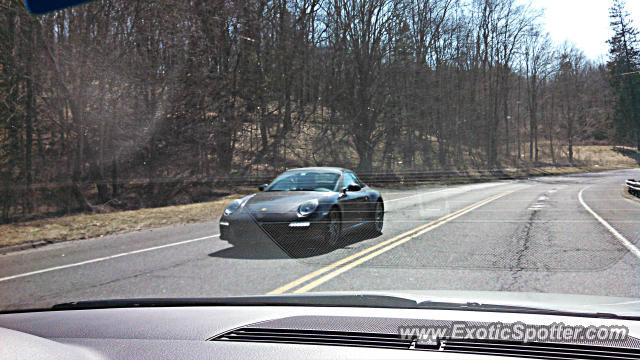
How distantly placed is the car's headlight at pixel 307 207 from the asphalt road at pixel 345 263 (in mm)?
646

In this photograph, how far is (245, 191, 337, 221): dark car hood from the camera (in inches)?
330

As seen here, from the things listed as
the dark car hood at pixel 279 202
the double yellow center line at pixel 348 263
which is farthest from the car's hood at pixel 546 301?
the dark car hood at pixel 279 202

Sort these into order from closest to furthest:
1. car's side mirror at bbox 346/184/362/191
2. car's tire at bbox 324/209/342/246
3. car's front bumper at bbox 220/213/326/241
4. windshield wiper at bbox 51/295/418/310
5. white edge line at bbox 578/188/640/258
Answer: windshield wiper at bbox 51/295/418/310 → white edge line at bbox 578/188/640/258 → car's front bumper at bbox 220/213/326/241 → car's tire at bbox 324/209/342/246 → car's side mirror at bbox 346/184/362/191

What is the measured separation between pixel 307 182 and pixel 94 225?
23.7 feet

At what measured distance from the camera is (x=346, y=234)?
9.57 m

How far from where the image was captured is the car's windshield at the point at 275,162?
713cm

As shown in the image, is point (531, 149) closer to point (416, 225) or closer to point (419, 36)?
point (419, 36)

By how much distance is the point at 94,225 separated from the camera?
13.5m

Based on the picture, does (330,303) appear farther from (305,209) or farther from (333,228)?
(333,228)

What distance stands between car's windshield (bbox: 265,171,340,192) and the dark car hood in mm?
330

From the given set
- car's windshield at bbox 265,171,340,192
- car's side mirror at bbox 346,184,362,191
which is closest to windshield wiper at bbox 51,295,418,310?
car's windshield at bbox 265,171,340,192

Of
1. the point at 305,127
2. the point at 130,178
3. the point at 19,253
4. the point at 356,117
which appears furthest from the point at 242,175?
the point at 19,253

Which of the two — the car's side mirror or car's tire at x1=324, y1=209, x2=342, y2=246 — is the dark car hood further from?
the car's side mirror

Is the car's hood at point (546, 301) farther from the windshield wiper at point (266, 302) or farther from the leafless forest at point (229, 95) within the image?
the leafless forest at point (229, 95)
